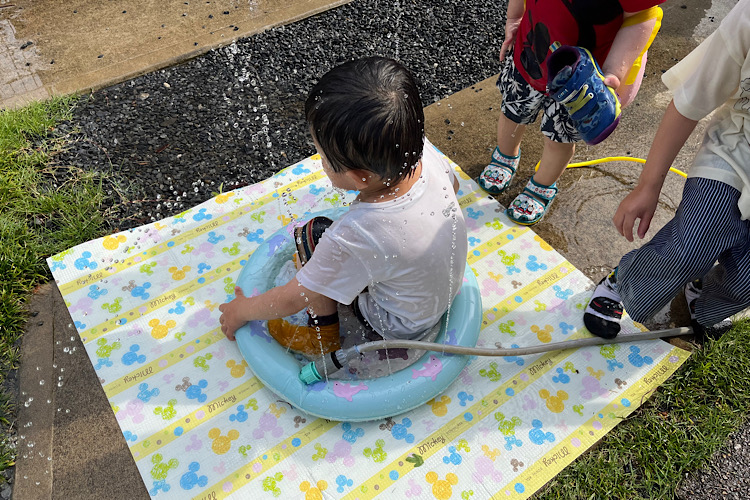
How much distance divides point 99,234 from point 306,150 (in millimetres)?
1131

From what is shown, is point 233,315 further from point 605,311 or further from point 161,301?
point 605,311

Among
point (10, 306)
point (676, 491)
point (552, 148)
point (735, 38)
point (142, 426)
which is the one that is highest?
point (735, 38)

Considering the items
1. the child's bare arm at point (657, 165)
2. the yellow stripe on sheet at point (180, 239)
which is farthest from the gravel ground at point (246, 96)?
the child's bare arm at point (657, 165)

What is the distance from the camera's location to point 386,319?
192cm

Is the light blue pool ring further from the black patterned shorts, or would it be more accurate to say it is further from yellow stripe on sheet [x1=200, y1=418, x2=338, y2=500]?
the black patterned shorts

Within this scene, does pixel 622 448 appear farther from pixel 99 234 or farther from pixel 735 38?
pixel 99 234

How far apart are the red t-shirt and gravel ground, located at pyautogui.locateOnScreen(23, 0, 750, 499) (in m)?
1.12

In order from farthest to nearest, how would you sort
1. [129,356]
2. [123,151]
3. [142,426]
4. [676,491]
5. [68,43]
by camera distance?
1. [68,43]
2. [123,151]
3. [129,356]
4. [142,426]
5. [676,491]

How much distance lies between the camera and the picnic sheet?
1.87m

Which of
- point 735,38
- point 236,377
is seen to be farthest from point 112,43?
point 735,38

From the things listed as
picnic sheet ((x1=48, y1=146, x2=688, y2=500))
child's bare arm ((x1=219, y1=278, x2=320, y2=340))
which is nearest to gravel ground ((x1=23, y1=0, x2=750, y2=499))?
picnic sheet ((x1=48, y1=146, x2=688, y2=500))

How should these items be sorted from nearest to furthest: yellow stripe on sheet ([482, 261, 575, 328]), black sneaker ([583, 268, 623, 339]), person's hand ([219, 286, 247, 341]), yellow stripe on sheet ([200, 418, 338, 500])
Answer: yellow stripe on sheet ([200, 418, 338, 500]), person's hand ([219, 286, 247, 341]), black sneaker ([583, 268, 623, 339]), yellow stripe on sheet ([482, 261, 575, 328])

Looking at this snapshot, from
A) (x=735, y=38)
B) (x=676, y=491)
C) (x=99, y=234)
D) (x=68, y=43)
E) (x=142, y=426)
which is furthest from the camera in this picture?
(x=68, y=43)

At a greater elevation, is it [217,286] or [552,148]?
[552,148]
